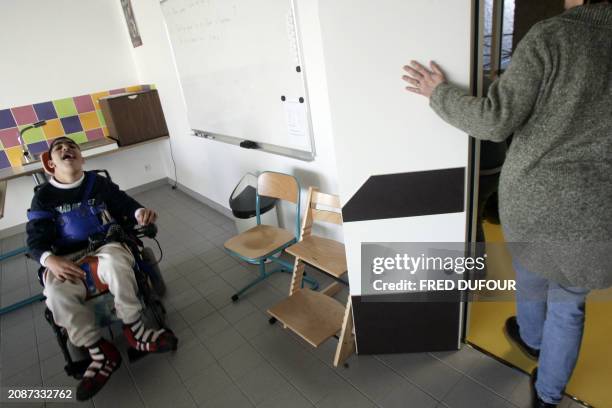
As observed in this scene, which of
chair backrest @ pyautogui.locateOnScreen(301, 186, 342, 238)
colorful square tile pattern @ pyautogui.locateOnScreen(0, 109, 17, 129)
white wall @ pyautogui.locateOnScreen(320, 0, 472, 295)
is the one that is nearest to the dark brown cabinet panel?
colorful square tile pattern @ pyautogui.locateOnScreen(0, 109, 17, 129)

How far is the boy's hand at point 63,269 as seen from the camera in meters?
1.85

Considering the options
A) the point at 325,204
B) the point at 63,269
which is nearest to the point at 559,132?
the point at 325,204

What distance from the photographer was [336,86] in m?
1.40

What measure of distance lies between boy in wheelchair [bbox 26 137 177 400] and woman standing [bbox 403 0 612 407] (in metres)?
1.73

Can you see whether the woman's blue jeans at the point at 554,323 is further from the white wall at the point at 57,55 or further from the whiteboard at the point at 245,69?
the white wall at the point at 57,55

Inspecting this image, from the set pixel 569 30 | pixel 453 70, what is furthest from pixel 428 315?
pixel 569 30

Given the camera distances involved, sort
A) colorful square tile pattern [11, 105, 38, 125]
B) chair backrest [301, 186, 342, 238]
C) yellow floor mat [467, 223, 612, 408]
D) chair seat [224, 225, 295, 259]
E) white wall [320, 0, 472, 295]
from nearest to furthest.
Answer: white wall [320, 0, 472, 295]
yellow floor mat [467, 223, 612, 408]
chair backrest [301, 186, 342, 238]
chair seat [224, 225, 295, 259]
colorful square tile pattern [11, 105, 38, 125]

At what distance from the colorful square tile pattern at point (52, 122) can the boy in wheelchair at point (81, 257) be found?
8.23 feet

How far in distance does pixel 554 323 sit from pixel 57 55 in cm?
495

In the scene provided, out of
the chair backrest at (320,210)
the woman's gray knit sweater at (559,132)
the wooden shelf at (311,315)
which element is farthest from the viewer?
the chair backrest at (320,210)

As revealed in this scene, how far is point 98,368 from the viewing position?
1.91 meters

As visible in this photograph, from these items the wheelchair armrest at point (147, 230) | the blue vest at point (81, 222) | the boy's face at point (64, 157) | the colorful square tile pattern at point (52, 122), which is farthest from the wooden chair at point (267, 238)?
the colorful square tile pattern at point (52, 122)

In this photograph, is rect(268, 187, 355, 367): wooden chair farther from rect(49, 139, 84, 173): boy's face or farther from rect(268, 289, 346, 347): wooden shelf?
rect(49, 139, 84, 173): boy's face

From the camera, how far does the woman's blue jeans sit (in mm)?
1266
